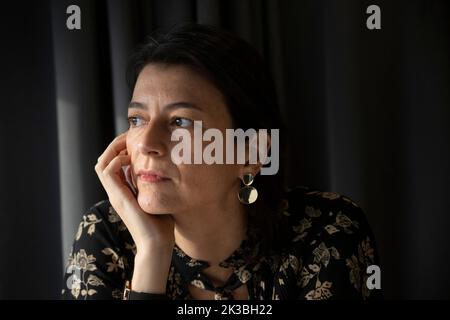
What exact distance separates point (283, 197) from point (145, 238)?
0.36 m

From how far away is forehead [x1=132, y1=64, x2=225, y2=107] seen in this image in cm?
98

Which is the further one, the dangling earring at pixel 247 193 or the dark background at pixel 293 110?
the dark background at pixel 293 110

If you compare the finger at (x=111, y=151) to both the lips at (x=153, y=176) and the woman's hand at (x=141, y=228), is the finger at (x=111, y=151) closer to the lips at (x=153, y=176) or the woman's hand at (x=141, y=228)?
the woman's hand at (x=141, y=228)

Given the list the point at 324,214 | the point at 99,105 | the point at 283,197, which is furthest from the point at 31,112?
the point at 324,214

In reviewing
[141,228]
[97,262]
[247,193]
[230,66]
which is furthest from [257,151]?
[97,262]

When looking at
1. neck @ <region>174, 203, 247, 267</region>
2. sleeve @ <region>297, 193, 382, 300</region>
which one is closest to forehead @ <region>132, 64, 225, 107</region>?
neck @ <region>174, 203, 247, 267</region>

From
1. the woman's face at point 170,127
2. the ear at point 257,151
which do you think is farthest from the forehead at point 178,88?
the ear at point 257,151

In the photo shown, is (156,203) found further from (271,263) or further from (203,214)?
(271,263)

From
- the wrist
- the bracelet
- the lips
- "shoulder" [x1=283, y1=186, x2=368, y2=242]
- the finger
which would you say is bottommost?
the bracelet

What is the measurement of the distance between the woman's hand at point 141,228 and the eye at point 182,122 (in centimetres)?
16

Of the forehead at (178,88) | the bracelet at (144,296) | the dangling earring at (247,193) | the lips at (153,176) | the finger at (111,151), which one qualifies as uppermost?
the forehead at (178,88)

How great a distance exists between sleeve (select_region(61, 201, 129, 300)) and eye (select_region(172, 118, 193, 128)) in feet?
0.97

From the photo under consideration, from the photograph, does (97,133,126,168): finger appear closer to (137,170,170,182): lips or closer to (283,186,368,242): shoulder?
(137,170,170,182): lips

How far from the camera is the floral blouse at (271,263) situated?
1.03 metres
